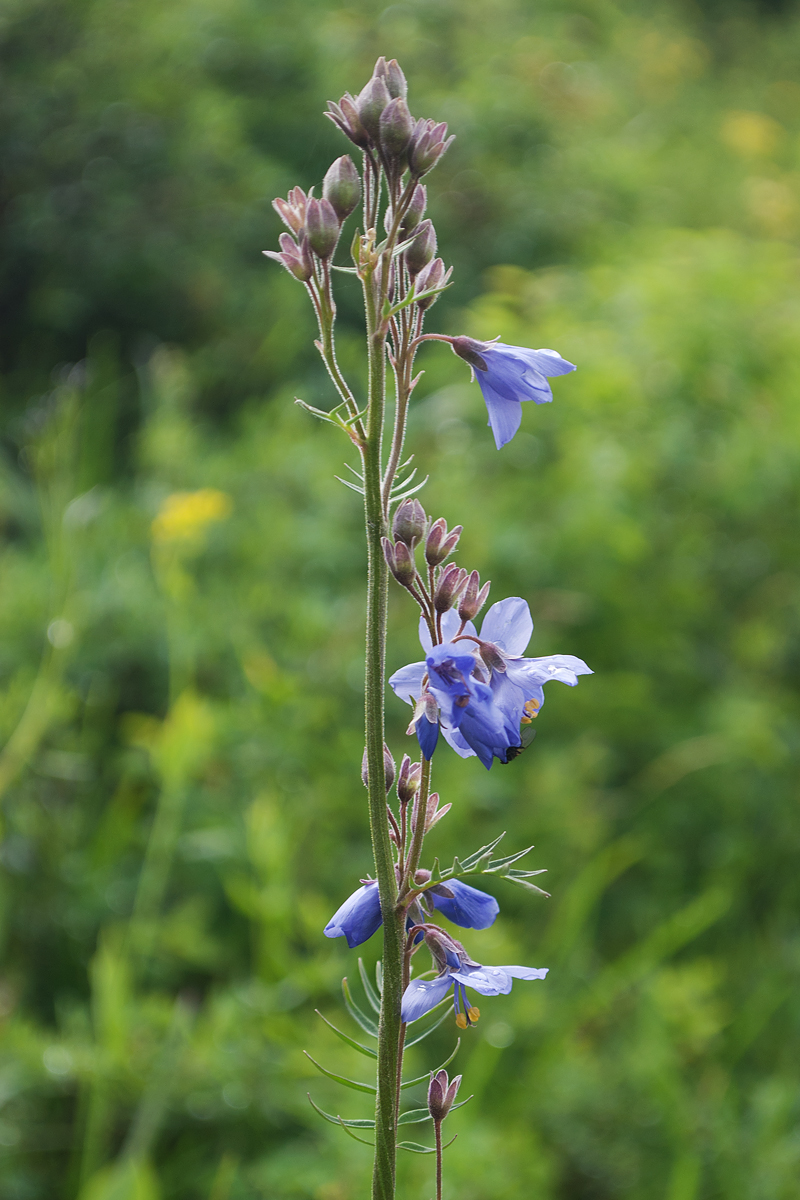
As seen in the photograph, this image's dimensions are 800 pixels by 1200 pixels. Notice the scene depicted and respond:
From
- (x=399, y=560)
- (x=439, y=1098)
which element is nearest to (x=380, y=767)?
(x=399, y=560)

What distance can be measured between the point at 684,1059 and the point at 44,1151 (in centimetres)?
125

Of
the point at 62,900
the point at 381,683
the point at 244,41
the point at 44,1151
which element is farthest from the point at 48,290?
the point at 381,683

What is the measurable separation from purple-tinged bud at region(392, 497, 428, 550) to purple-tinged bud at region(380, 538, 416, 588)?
0.01m

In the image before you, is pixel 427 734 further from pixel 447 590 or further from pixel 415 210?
pixel 415 210

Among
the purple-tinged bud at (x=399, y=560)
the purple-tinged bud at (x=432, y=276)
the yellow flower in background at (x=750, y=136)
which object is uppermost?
the yellow flower in background at (x=750, y=136)

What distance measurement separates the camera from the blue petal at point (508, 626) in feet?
2.90

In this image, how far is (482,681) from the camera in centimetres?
83

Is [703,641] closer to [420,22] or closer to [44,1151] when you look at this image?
[44,1151]

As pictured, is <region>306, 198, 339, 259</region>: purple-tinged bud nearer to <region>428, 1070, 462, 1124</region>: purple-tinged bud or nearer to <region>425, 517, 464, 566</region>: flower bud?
<region>425, 517, 464, 566</region>: flower bud

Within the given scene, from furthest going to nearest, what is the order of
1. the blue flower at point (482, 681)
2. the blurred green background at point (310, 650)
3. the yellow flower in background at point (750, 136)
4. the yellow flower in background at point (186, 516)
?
the yellow flower in background at point (750, 136)
the yellow flower in background at point (186, 516)
the blurred green background at point (310, 650)
the blue flower at point (482, 681)

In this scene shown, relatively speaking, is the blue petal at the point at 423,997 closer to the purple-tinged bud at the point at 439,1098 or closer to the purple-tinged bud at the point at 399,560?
the purple-tinged bud at the point at 439,1098

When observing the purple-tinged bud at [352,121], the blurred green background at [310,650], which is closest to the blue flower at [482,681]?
the purple-tinged bud at [352,121]

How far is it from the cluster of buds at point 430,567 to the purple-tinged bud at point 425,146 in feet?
0.90

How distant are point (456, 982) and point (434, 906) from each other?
0.06 meters
